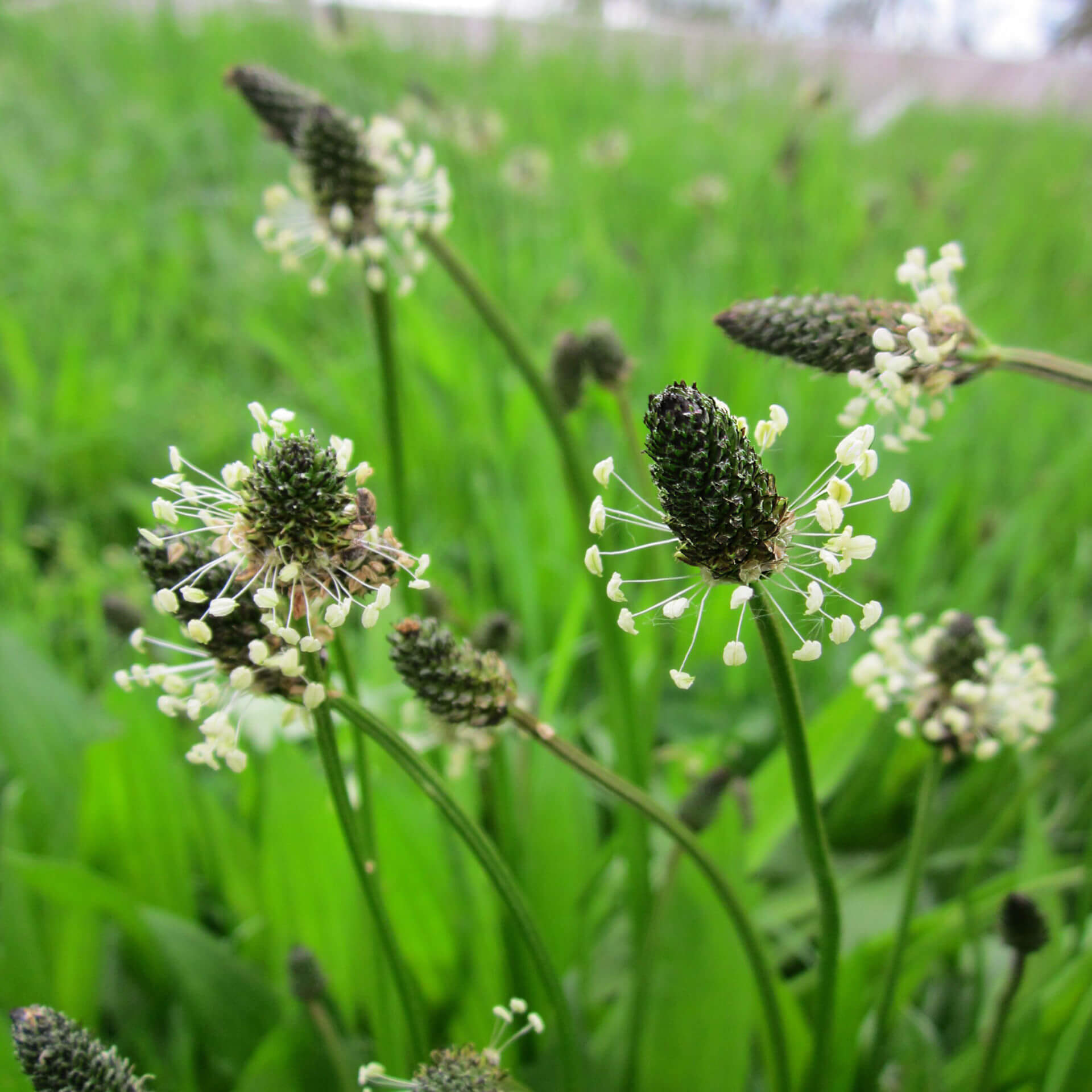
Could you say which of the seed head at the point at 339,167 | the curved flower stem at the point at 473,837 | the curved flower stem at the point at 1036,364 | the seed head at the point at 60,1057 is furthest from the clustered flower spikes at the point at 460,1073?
the seed head at the point at 339,167

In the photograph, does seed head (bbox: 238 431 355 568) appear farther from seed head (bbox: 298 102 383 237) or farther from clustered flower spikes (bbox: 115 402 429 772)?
seed head (bbox: 298 102 383 237)

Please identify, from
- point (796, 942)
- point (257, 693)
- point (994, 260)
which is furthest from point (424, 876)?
point (994, 260)

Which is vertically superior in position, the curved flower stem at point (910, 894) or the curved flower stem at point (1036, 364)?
the curved flower stem at point (1036, 364)

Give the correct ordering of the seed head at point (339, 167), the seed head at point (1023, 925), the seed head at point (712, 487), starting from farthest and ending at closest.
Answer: the seed head at point (339, 167) < the seed head at point (1023, 925) < the seed head at point (712, 487)

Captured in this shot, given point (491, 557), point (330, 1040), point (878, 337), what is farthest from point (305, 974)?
point (491, 557)

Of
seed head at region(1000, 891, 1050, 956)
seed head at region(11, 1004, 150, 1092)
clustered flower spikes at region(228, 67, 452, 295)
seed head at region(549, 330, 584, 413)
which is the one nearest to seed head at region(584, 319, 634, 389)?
seed head at region(549, 330, 584, 413)

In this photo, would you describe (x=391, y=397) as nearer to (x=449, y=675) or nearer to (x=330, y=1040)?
(x=449, y=675)

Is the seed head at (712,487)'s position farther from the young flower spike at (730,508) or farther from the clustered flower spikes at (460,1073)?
the clustered flower spikes at (460,1073)
